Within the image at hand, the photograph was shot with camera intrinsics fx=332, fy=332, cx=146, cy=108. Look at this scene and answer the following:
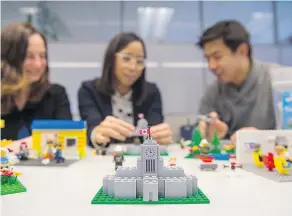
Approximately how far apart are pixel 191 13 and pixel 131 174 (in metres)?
1.46

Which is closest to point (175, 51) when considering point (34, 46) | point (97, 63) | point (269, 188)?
point (97, 63)

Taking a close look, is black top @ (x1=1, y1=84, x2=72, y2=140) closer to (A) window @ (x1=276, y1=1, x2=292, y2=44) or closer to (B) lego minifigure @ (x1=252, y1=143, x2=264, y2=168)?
(B) lego minifigure @ (x1=252, y1=143, x2=264, y2=168)

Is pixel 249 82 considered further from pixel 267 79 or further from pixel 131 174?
pixel 131 174

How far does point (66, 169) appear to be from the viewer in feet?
2.64

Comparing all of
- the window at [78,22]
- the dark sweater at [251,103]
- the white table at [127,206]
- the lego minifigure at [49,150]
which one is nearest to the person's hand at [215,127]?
the dark sweater at [251,103]

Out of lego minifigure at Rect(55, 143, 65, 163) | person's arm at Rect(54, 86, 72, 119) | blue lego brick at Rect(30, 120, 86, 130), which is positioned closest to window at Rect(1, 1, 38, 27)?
person's arm at Rect(54, 86, 72, 119)

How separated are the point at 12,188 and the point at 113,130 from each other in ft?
1.64

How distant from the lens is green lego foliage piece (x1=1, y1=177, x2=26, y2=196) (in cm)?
57

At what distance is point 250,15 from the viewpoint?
6.26ft

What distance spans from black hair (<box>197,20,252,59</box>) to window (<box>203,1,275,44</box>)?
40 centimetres

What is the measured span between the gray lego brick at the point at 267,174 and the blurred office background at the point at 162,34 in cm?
107

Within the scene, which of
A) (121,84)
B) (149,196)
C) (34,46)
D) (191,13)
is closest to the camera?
(149,196)

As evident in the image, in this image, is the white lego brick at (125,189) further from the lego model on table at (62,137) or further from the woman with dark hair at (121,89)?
the woman with dark hair at (121,89)

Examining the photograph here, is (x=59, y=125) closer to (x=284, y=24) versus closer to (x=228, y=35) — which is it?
(x=228, y=35)
